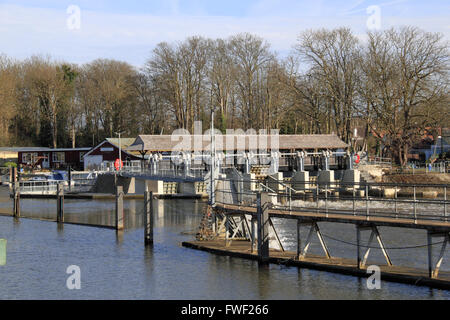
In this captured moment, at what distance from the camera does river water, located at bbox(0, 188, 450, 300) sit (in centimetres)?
2227

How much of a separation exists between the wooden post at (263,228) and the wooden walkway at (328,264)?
1.31 ft

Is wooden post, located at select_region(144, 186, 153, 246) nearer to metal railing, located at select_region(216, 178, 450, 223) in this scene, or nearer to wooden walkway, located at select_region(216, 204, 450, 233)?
metal railing, located at select_region(216, 178, 450, 223)

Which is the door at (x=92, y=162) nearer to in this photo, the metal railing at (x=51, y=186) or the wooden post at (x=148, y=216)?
the metal railing at (x=51, y=186)

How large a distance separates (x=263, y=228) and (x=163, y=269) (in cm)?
485

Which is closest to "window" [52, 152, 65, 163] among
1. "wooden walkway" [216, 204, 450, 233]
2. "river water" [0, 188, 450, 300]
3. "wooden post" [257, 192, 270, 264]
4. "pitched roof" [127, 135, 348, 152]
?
Answer: "pitched roof" [127, 135, 348, 152]

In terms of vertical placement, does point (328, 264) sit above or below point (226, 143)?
below

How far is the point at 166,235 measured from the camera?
117 feet

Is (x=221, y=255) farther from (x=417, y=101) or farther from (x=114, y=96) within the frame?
(x=114, y=96)

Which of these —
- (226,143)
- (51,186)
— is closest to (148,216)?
(226,143)

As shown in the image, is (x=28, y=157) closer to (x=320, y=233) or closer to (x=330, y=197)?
(x=320, y=233)

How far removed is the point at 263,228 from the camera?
975 inches

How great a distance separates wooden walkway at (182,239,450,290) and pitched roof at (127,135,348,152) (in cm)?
3266
